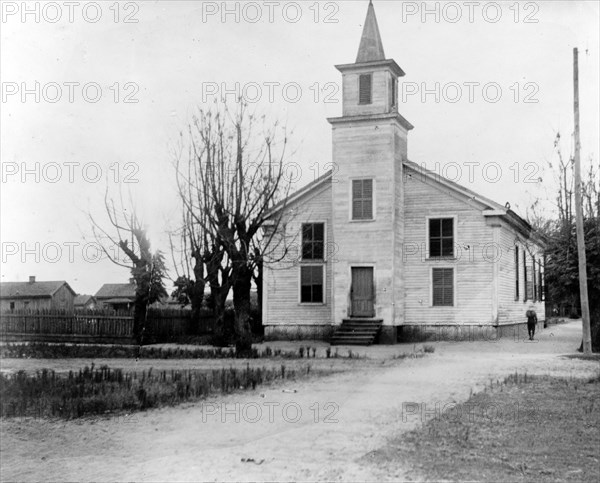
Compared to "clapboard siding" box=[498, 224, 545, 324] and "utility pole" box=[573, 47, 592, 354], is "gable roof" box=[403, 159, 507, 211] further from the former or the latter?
"utility pole" box=[573, 47, 592, 354]

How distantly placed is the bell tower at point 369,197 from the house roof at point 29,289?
155ft

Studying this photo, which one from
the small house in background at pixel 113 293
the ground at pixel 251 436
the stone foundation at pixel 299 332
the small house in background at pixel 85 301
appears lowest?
the ground at pixel 251 436

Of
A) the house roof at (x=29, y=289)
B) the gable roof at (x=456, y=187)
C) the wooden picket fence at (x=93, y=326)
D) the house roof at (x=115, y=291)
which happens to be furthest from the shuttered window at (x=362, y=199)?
the house roof at (x=115, y=291)

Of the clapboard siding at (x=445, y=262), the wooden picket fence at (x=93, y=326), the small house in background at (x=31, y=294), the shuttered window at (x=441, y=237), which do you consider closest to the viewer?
the clapboard siding at (x=445, y=262)

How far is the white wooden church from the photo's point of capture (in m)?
28.5

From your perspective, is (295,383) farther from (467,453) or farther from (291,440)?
(467,453)

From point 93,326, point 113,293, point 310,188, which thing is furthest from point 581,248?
point 113,293

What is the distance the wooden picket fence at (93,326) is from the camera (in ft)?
102

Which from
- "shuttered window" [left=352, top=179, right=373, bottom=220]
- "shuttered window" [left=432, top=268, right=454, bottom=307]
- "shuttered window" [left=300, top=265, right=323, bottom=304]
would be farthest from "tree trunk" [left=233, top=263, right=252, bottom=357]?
"shuttered window" [left=432, top=268, right=454, bottom=307]

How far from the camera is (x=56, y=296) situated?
70.8 m

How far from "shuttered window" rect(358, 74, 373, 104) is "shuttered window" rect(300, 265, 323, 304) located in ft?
23.8

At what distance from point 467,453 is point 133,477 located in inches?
154

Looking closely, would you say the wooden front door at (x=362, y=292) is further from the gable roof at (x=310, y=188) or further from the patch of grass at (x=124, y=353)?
the patch of grass at (x=124, y=353)

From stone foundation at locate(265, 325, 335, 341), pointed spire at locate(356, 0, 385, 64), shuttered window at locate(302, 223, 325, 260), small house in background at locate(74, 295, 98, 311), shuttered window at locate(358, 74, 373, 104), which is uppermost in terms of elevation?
pointed spire at locate(356, 0, 385, 64)
